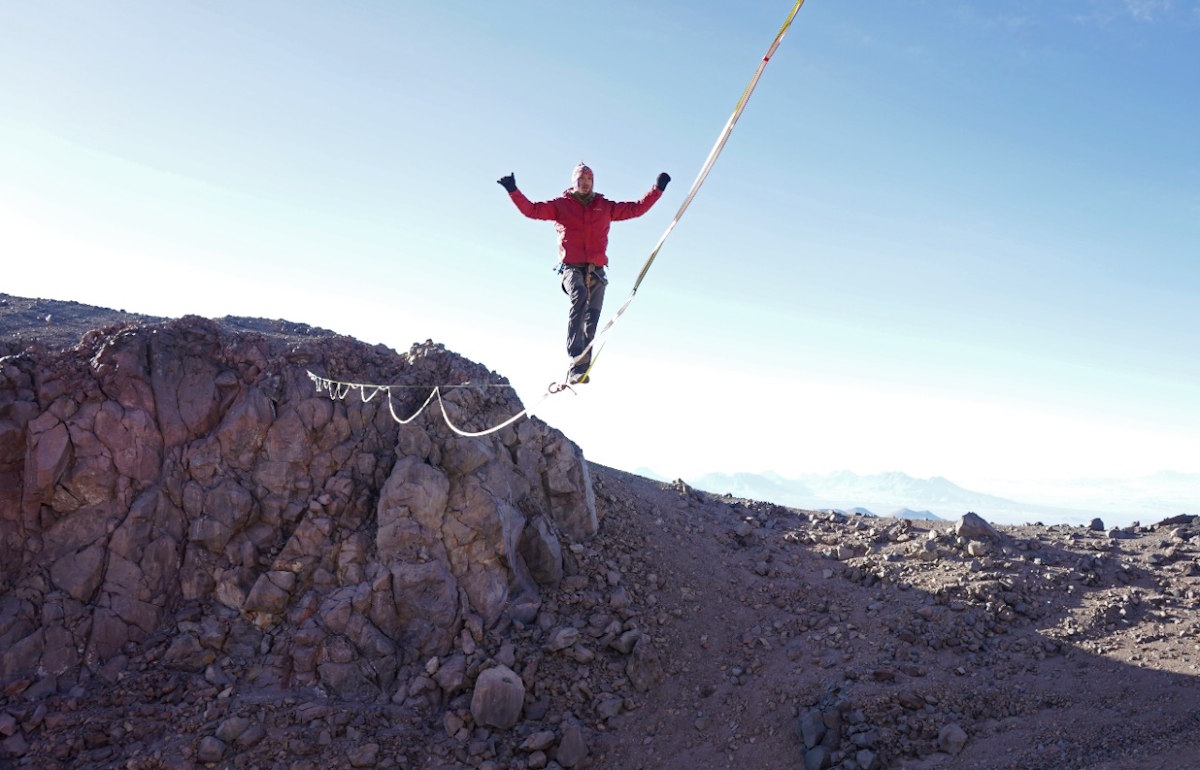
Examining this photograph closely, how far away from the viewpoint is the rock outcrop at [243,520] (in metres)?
13.6

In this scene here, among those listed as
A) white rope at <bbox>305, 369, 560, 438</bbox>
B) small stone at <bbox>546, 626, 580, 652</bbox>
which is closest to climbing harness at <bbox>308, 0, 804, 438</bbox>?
white rope at <bbox>305, 369, 560, 438</bbox>

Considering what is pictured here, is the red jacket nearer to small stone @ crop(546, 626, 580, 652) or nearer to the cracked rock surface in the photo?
the cracked rock surface

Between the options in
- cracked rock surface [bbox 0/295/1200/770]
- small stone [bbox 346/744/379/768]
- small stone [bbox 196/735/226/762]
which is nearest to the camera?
small stone [bbox 196/735/226/762]

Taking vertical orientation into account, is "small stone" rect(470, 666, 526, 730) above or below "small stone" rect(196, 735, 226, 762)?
above

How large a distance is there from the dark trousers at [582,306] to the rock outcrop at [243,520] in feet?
19.1

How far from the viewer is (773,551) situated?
742 inches

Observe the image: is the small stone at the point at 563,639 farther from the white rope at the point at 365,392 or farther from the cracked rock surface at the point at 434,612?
the white rope at the point at 365,392

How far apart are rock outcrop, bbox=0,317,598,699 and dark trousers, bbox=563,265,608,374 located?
5.81 meters

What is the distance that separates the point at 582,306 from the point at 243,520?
353 inches

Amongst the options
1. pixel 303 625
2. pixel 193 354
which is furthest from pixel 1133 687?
pixel 193 354

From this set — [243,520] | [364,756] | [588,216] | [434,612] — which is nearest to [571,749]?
[364,756]

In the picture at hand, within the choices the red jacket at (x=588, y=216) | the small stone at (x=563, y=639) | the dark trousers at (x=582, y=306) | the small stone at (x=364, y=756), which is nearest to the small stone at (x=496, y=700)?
the small stone at (x=563, y=639)

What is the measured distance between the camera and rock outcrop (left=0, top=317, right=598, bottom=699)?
13602mm

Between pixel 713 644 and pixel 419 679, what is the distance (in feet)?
20.5
